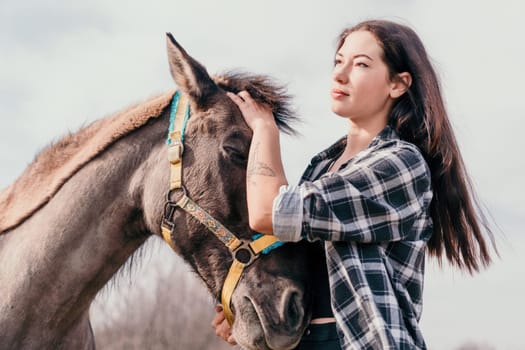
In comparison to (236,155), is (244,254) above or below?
below

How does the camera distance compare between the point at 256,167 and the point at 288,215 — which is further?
the point at 256,167

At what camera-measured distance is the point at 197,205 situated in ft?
11.1

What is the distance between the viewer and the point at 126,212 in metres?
3.57

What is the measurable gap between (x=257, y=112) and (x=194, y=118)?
1.14 feet

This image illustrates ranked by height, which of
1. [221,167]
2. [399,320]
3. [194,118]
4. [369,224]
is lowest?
[399,320]

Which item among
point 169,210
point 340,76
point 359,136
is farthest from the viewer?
point 169,210

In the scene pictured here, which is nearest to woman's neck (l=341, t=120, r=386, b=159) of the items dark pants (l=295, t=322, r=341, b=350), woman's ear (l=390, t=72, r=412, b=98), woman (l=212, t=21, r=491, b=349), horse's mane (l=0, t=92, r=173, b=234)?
woman (l=212, t=21, r=491, b=349)

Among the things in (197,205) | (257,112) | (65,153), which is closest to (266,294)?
(197,205)

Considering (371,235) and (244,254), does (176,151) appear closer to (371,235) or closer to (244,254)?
(244,254)

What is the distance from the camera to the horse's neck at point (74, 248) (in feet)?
11.7

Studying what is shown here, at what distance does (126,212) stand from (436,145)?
1.66 metres

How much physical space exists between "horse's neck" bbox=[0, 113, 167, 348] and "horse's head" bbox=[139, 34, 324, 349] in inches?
6.8

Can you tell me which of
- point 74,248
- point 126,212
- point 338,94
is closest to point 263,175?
point 338,94

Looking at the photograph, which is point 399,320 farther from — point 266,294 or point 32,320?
point 32,320
